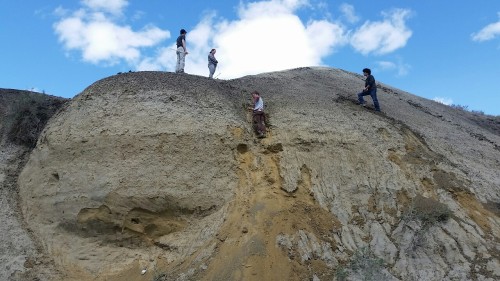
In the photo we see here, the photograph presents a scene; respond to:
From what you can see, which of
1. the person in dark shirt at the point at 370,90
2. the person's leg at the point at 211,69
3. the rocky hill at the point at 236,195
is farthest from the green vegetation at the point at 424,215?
the person's leg at the point at 211,69

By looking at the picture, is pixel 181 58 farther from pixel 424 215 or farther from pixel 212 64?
pixel 424 215

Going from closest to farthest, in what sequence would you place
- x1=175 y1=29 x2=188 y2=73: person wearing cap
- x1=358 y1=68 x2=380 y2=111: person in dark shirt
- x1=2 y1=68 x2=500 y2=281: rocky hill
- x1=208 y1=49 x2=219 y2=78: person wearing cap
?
x1=2 y1=68 x2=500 y2=281: rocky hill < x1=358 y1=68 x2=380 y2=111: person in dark shirt < x1=175 y1=29 x2=188 y2=73: person wearing cap < x1=208 y1=49 x2=219 y2=78: person wearing cap

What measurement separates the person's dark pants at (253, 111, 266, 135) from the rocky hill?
0.20 meters

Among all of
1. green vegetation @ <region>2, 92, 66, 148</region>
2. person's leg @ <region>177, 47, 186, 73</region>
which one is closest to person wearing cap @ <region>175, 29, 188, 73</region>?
person's leg @ <region>177, 47, 186, 73</region>

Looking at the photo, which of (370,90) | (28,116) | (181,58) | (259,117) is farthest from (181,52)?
(370,90)

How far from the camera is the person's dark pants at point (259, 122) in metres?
12.2

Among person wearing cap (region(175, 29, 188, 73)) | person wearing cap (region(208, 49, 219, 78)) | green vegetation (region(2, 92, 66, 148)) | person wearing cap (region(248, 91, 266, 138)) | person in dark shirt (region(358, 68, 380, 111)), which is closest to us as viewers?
person wearing cap (region(248, 91, 266, 138))

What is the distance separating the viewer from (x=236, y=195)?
35.3ft

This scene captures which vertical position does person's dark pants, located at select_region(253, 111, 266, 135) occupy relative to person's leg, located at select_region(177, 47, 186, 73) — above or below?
below

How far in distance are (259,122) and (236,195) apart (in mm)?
2338

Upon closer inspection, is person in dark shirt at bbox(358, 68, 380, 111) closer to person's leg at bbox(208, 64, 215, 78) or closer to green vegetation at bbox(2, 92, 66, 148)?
person's leg at bbox(208, 64, 215, 78)

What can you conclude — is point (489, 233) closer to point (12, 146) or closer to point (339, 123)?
point (339, 123)

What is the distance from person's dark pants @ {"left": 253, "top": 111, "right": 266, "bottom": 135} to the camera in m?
12.2

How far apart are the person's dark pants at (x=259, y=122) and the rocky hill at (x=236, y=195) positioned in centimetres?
20
